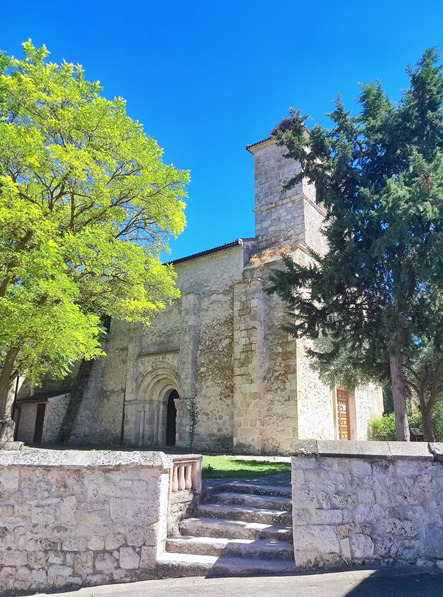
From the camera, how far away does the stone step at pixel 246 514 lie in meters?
5.17

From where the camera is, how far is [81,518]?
4.69 metres

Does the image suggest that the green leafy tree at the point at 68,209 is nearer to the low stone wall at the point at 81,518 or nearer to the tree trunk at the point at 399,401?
the low stone wall at the point at 81,518

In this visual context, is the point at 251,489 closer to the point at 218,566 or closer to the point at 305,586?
the point at 218,566

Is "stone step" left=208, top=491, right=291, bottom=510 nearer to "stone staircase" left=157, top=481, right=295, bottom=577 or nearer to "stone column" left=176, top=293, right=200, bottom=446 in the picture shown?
"stone staircase" left=157, top=481, right=295, bottom=577

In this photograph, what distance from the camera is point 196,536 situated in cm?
505

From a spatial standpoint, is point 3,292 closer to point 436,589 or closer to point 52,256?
point 52,256

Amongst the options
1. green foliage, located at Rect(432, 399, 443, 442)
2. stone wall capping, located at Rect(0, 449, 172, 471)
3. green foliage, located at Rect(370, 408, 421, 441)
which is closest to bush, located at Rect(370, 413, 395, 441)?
green foliage, located at Rect(370, 408, 421, 441)

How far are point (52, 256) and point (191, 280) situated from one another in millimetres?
9330

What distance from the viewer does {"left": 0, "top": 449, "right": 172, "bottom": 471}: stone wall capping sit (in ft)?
15.4

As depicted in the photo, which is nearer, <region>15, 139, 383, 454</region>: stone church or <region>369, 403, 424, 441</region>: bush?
<region>15, 139, 383, 454</region>: stone church

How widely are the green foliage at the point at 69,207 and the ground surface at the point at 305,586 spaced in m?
6.10

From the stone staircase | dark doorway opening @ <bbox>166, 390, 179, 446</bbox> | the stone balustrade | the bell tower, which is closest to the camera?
the stone staircase

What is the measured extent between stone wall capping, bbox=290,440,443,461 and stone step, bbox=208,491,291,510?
1445 mm

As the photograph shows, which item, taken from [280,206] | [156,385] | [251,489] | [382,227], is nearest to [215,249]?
[280,206]
